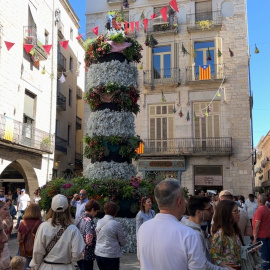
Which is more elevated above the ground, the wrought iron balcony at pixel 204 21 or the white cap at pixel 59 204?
the wrought iron balcony at pixel 204 21

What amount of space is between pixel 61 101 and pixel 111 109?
15033 millimetres

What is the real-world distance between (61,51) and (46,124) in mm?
6761

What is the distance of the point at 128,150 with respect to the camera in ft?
31.0

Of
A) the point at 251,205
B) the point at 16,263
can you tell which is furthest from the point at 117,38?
the point at 16,263

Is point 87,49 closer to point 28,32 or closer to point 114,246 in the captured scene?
point 114,246

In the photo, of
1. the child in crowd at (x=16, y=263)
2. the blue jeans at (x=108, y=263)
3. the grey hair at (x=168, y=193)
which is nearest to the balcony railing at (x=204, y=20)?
the blue jeans at (x=108, y=263)

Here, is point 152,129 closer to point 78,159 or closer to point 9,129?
point 78,159

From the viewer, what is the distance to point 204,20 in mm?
21547

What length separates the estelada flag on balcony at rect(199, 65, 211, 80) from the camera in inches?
821

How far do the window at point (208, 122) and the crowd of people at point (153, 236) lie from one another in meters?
14.8

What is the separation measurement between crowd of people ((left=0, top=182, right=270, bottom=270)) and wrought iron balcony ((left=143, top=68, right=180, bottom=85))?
15.7m

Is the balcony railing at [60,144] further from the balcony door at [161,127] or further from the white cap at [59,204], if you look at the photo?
the white cap at [59,204]

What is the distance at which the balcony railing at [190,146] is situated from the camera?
20031 millimetres

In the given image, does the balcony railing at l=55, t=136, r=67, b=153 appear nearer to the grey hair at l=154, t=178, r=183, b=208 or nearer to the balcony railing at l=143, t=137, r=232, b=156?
the balcony railing at l=143, t=137, r=232, b=156
